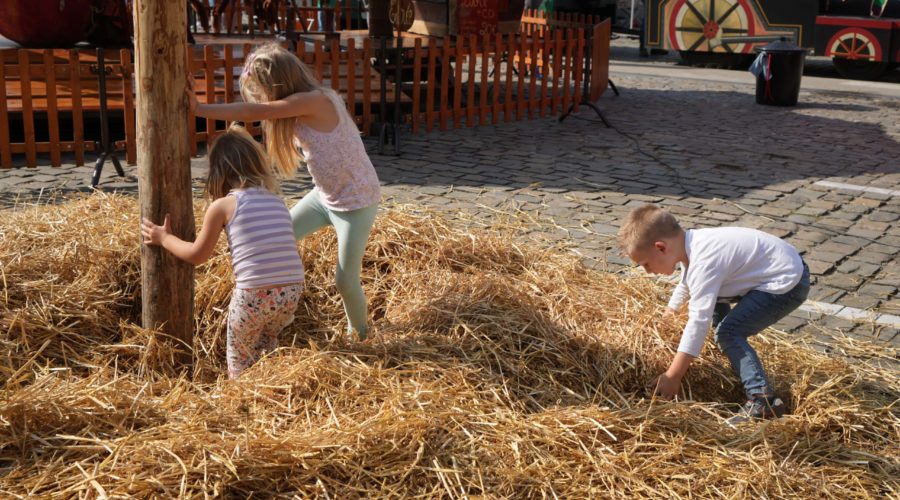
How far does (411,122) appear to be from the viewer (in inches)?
459

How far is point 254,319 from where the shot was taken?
4.18 meters

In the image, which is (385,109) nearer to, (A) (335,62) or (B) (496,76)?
(A) (335,62)

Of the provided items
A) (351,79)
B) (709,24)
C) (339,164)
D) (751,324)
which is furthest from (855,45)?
(339,164)

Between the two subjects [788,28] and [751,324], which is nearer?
[751,324]

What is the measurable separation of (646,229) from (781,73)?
11.1 m

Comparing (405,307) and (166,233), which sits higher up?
(166,233)

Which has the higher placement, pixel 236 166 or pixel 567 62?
pixel 567 62

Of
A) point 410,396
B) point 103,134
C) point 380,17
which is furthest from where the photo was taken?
point 380,17

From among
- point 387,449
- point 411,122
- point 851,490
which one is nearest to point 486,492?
point 387,449

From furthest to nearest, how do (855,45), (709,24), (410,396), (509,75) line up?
(709,24)
(855,45)
(509,75)
(410,396)

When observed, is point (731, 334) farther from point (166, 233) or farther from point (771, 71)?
point (771, 71)

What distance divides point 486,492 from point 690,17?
16981 mm

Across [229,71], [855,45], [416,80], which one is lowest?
[416,80]

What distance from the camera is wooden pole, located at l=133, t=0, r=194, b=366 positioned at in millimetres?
3992
